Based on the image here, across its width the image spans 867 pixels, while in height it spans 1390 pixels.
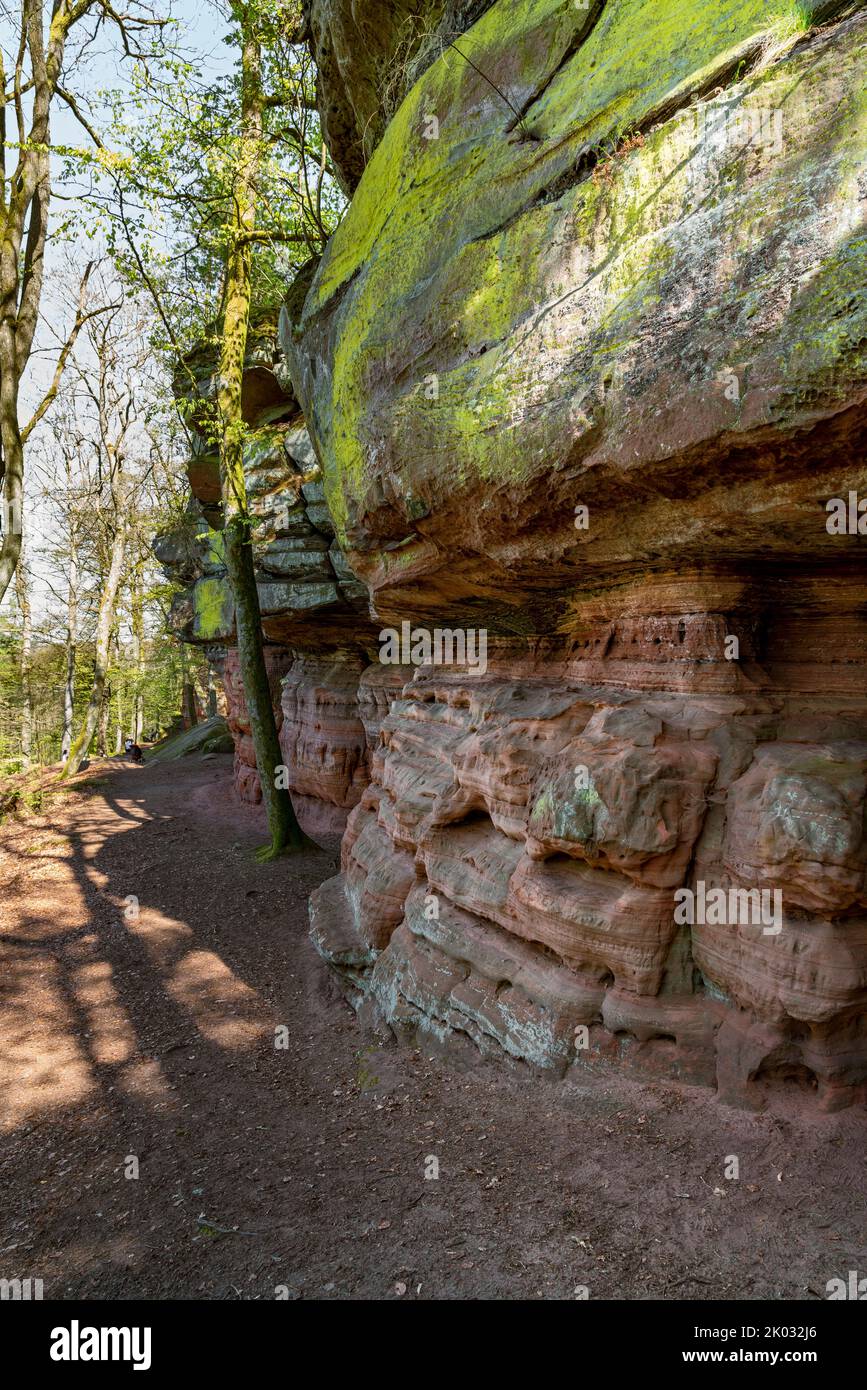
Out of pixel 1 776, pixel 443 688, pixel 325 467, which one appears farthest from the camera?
pixel 1 776

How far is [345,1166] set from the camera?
5410 millimetres

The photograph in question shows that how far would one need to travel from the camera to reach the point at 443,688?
9273 mm

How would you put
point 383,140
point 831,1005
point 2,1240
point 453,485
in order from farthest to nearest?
1. point 383,140
2. point 453,485
3. point 2,1240
4. point 831,1005

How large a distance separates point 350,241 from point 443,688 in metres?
5.90

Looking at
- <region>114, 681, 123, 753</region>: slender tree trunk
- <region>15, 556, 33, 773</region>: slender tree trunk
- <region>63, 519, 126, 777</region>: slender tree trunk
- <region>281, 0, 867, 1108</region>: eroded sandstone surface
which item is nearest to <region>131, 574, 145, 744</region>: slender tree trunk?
<region>114, 681, 123, 753</region>: slender tree trunk

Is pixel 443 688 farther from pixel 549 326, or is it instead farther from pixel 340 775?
Result: pixel 340 775

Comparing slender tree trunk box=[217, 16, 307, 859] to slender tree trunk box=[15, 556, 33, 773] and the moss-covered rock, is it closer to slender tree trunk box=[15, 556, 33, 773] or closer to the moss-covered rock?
the moss-covered rock

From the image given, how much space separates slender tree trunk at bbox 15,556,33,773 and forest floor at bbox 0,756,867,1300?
2074 cm

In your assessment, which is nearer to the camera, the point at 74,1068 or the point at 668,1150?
the point at 668,1150

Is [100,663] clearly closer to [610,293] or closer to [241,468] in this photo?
[241,468]

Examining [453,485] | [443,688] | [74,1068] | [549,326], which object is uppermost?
[549,326]

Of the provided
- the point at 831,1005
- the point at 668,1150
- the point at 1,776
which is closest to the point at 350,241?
the point at 831,1005

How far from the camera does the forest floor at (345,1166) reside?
13.2ft

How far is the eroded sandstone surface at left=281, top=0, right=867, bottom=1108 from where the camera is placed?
153 inches
